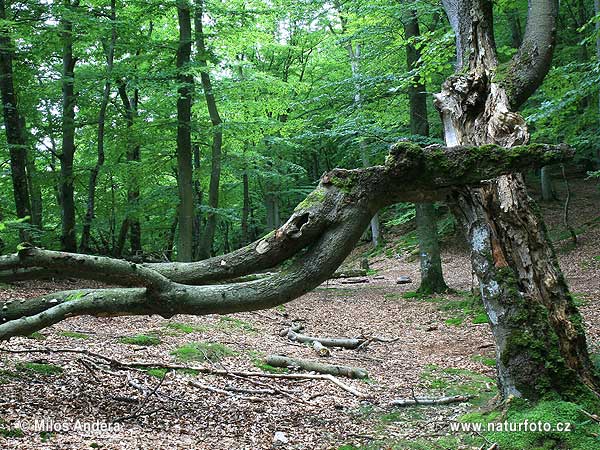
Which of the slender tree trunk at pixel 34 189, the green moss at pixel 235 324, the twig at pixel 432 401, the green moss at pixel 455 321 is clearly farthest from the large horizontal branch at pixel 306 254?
the slender tree trunk at pixel 34 189

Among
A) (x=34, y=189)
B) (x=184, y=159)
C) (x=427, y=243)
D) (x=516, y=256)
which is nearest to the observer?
(x=516, y=256)

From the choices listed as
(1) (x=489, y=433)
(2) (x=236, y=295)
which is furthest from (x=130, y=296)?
(1) (x=489, y=433)

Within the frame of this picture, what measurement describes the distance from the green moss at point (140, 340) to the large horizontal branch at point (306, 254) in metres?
3.25

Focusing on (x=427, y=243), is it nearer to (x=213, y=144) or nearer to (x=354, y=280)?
(x=354, y=280)

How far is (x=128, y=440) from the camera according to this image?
4391mm

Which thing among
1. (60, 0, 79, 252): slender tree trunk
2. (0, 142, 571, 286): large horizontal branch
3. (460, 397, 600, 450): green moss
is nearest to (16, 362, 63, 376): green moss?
(0, 142, 571, 286): large horizontal branch

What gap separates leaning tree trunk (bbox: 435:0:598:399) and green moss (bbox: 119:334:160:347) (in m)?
5.26

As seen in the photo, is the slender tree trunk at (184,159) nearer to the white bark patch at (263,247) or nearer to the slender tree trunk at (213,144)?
the slender tree trunk at (213,144)

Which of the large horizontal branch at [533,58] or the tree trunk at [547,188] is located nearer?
the large horizontal branch at [533,58]

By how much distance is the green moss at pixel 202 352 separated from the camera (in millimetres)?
7625

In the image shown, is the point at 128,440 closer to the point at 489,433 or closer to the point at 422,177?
the point at 489,433

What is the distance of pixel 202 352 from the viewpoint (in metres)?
7.85

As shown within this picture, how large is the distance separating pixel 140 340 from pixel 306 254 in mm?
4544

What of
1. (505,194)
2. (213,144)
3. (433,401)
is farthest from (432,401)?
(213,144)
